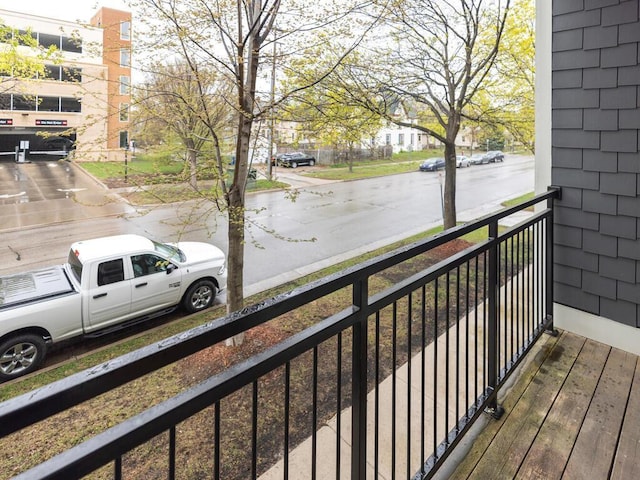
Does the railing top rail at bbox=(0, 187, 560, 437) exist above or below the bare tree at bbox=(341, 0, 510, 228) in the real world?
below

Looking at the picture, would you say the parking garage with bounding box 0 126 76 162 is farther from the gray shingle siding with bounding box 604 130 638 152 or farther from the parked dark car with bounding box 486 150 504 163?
the parked dark car with bounding box 486 150 504 163

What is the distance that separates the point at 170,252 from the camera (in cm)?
318

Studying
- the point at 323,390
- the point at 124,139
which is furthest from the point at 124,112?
the point at 323,390

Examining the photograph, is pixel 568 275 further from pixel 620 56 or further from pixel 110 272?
pixel 110 272

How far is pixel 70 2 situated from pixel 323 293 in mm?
2267

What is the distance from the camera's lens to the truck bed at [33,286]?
2.14 m

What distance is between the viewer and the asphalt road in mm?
2215

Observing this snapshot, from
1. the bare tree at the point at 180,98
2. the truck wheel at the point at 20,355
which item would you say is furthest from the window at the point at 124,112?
the truck wheel at the point at 20,355

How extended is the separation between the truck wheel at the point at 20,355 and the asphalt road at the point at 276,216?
0.47m

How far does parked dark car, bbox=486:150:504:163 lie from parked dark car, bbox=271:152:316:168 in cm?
406

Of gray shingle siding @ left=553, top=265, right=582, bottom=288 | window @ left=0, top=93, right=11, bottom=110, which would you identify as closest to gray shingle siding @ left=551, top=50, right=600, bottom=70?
gray shingle siding @ left=553, top=265, right=582, bottom=288

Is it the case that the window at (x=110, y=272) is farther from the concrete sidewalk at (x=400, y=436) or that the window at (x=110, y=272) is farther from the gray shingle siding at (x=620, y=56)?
the gray shingle siding at (x=620, y=56)

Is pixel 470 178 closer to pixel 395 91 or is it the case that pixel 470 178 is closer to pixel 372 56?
pixel 395 91

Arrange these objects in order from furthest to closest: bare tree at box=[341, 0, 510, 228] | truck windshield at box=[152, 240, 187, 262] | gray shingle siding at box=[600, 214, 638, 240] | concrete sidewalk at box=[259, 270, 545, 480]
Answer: bare tree at box=[341, 0, 510, 228]
truck windshield at box=[152, 240, 187, 262]
gray shingle siding at box=[600, 214, 638, 240]
concrete sidewalk at box=[259, 270, 545, 480]
